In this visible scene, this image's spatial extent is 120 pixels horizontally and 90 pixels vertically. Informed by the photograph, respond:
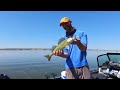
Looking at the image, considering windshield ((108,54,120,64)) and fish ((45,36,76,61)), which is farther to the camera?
windshield ((108,54,120,64))

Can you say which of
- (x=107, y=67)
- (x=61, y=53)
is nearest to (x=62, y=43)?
(x=61, y=53)

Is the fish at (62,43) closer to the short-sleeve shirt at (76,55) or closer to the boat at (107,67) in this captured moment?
the short-sleeve shirt at (76,55)

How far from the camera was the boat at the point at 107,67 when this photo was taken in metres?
2.12

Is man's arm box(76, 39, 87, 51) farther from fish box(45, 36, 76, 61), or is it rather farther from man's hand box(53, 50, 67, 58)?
man's hand box(53, 50, 67, 58)

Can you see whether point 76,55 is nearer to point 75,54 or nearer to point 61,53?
point 75,54

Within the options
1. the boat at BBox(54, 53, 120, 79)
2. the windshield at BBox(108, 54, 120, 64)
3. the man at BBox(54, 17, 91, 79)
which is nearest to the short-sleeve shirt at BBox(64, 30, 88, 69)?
the man at BBox(54, 17, 91, 79)

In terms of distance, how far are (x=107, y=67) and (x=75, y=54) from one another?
0.45 m

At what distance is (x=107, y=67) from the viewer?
87.7 inches

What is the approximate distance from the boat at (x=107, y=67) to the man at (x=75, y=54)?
0.28ft

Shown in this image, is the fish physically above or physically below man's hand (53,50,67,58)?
above

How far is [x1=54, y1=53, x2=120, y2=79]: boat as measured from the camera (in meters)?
2.12

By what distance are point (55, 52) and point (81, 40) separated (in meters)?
0.29

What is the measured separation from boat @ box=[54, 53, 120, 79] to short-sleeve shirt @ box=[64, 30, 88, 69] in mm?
136
